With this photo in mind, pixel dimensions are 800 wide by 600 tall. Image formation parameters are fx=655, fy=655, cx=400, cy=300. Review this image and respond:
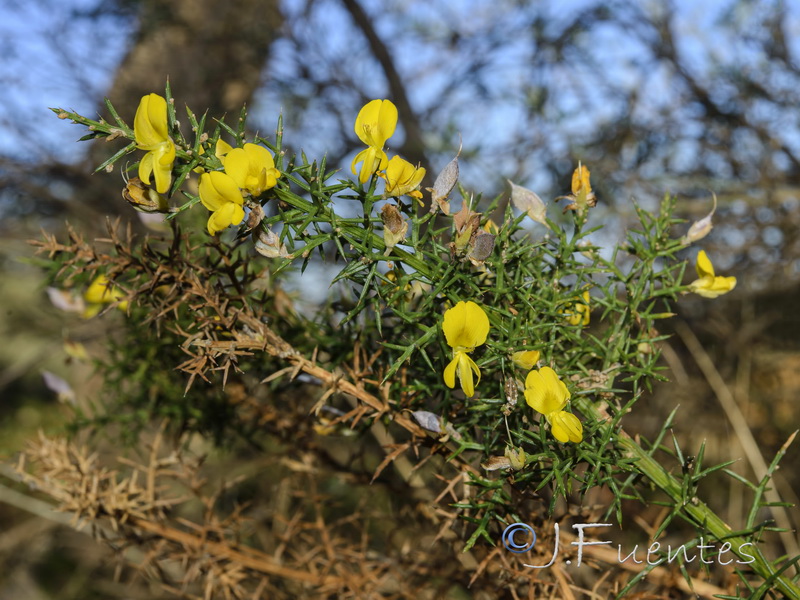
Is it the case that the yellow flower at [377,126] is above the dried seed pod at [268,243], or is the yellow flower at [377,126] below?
above

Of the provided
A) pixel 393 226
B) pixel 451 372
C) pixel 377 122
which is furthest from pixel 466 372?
pixel 377 122

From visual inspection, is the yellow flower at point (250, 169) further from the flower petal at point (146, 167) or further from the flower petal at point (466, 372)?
→ the flower petal at point (466, 372)

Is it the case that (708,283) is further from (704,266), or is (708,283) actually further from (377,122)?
(377,122)

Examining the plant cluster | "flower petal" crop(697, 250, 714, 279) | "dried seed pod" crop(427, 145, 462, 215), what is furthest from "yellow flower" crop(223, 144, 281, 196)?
"flower petal" crop(697, 250, 714, 279)

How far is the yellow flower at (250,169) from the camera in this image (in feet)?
1.67

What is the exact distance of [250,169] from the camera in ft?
1.69

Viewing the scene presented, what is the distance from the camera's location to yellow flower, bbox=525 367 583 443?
1.65ft

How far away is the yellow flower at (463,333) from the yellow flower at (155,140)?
25 cm

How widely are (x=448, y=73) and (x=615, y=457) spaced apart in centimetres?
205

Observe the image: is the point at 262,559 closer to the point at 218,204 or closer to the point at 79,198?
the point at 218,204

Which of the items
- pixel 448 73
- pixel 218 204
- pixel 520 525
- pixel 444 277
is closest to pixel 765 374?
pixel 448 73

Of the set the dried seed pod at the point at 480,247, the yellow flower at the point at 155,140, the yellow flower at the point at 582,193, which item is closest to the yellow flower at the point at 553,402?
the dried seed pod at the point at 480,247

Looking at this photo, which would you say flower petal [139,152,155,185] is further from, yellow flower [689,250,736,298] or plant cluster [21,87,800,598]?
yellow flower [689,250,736,298]

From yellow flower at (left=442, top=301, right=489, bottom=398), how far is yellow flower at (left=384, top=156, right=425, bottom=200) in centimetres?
11
